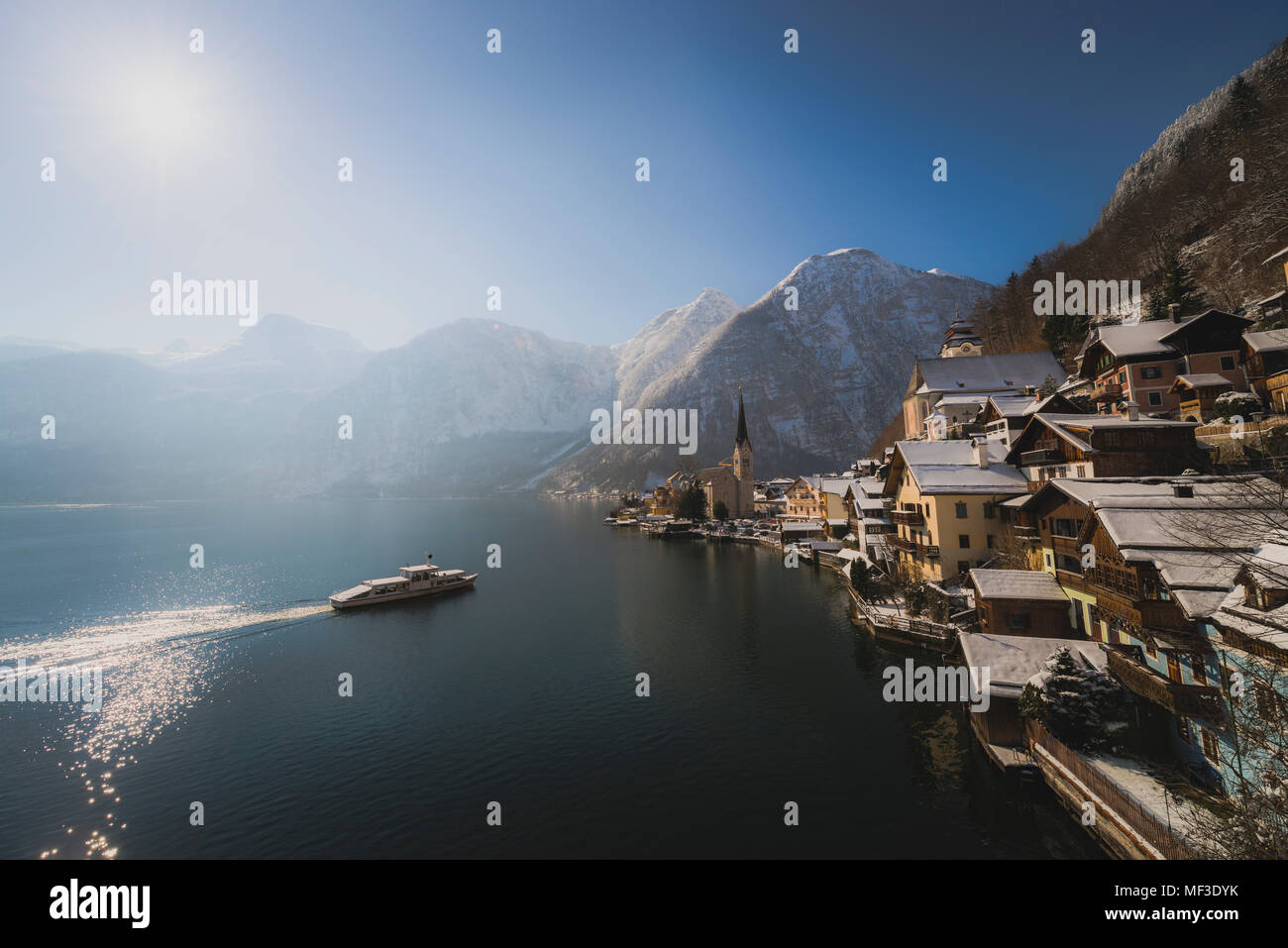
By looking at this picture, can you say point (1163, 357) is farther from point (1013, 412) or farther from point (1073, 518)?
point (1073, 518)

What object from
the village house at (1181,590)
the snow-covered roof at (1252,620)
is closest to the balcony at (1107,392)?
the village house at (1181,590)

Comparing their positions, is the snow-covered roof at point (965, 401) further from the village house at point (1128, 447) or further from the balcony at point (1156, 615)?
the balcony at point (1156, 615)

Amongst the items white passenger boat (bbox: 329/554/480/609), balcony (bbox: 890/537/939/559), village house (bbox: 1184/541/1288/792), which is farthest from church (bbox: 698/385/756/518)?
village house (bbox: 1184/541/1288/792)

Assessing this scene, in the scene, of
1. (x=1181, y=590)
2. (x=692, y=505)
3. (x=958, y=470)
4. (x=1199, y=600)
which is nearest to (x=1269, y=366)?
(x=958, y=470)

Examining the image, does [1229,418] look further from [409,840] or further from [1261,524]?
[409,840]

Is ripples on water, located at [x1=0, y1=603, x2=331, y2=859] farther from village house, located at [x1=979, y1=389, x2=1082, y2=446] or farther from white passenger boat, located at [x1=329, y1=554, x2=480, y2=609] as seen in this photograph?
village house, located at [x1=979, y1=389, x2=1082, y2=446]
